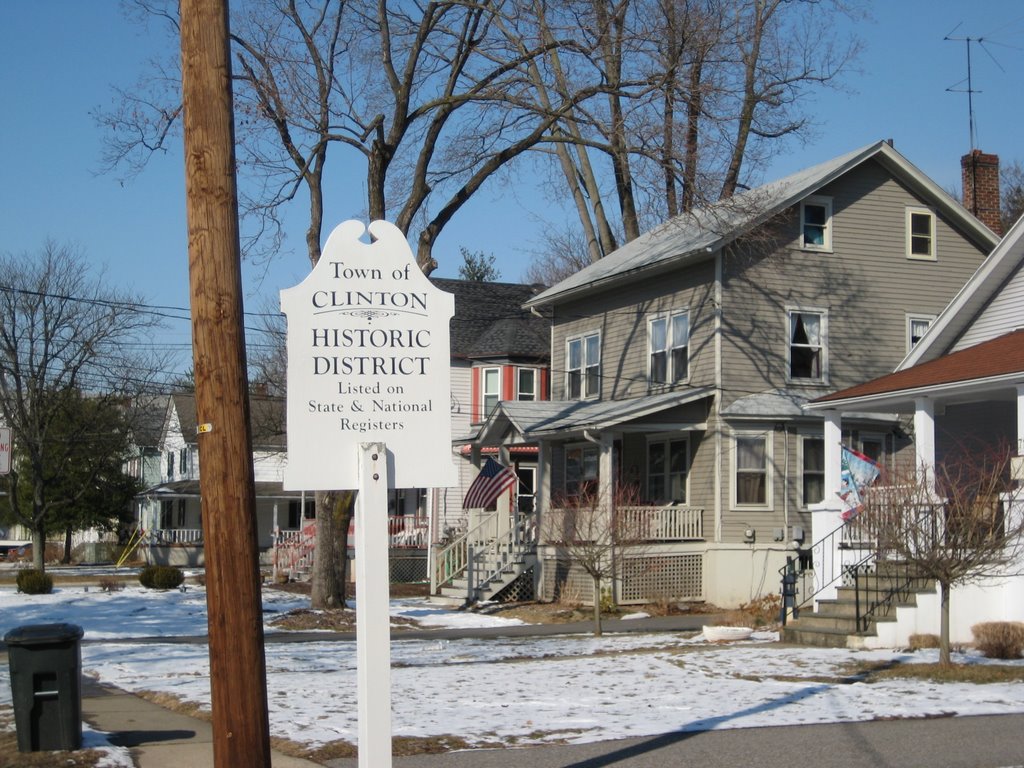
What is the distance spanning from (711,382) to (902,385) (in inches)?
286

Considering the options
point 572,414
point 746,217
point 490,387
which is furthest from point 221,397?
point 490,387

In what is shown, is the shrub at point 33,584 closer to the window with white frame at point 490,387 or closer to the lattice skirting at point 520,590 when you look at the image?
the lattice skirting at point 520,590

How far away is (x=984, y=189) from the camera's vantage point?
2988 centimetres

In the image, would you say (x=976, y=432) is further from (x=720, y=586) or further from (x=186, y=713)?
(x=186, y=713)

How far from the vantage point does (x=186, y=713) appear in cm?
1229

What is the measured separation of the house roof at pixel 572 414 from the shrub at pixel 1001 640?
11563 millimetres

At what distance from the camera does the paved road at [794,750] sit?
943 cm

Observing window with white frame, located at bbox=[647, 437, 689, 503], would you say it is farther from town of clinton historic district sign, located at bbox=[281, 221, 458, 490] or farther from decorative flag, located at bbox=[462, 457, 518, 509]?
town of clinton historic district sign, located at bbox=[281, 221, 458, 490]

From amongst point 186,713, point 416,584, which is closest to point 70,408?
point 416,584

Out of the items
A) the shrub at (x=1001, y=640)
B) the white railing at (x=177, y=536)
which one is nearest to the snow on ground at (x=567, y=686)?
the shrub at (x=1001, y=640)

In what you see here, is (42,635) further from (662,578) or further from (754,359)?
(754,359)

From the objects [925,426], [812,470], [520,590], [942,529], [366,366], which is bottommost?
[520,590]

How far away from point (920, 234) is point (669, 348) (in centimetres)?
621

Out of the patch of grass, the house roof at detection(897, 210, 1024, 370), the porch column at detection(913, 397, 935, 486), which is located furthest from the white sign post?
the house roof at detection(897, 210, 1024, 370)
